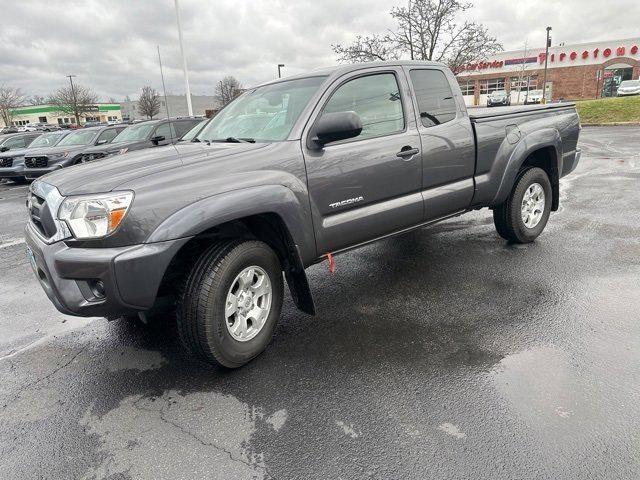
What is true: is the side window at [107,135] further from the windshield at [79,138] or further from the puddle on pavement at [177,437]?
the puddle on pavement at [177,437]

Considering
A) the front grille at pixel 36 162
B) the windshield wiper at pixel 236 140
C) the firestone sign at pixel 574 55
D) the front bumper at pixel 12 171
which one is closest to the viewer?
the windshield wiper at pixel 236 140

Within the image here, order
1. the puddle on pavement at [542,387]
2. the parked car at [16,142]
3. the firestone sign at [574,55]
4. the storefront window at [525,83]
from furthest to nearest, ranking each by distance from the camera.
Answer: the storefront window at [525,83] → the firestone sign at [574,55] → the parked car at [16,142] → the puddle on pavement at [542,387]

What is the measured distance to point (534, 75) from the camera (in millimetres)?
49906

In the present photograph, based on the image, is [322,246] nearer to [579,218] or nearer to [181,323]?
[181,323]

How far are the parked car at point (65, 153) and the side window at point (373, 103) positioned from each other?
36.8 ft

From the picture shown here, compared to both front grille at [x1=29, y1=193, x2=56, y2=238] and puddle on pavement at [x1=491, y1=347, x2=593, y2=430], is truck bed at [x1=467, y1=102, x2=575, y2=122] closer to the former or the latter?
puddle on pavement at [x1=491, y1=347, x2=593, y2=430]

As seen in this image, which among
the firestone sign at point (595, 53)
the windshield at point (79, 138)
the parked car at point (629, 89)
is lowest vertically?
the windshield at point (79, 138)

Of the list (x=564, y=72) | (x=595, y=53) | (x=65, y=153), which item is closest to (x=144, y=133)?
(x=65, y=153)

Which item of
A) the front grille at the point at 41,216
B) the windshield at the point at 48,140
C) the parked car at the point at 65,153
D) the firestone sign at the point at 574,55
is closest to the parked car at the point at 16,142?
the windshield at the point at 48,140

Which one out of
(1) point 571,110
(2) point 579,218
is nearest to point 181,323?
(1) point 571,110

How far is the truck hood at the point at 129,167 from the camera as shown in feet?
8.90

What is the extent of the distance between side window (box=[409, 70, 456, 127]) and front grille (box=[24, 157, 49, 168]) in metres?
12.4

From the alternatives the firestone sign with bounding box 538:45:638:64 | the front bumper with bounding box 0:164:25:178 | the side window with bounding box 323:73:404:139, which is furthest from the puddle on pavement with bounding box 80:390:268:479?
the firestone sign with bounding box 538:45:638:64

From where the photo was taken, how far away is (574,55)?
4722 centimetres
